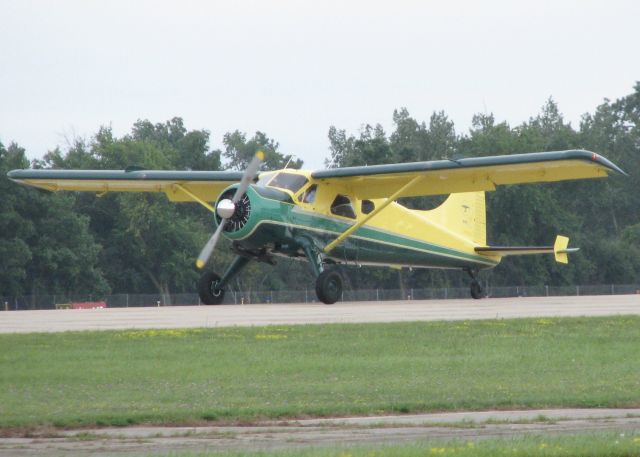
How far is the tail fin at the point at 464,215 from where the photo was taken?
36438 mm

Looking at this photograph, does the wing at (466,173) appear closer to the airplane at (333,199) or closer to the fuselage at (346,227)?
the airplane at (333,199)

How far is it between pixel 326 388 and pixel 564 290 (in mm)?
46278

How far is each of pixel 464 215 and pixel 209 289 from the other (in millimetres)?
10893

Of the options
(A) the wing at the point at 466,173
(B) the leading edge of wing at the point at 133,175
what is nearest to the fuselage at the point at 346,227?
(A) the wing at the point at 466,173

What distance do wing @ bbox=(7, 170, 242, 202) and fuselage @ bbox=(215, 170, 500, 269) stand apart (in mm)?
2808

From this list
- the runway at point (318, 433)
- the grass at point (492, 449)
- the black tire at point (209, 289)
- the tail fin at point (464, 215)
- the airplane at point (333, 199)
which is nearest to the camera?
the grass at point (492, 449)

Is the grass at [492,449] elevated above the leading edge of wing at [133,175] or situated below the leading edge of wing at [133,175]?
below

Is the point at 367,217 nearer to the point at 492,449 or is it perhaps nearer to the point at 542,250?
the point at 542,250

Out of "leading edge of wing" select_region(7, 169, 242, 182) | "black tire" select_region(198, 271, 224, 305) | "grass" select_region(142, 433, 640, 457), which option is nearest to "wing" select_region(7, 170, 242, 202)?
"leading edge of wing" select_region(7, 169, 242, 182)

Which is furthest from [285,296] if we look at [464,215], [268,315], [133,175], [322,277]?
[268,315]

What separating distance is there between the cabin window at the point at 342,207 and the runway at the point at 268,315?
2.91 metres

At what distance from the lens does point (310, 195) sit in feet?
98.1

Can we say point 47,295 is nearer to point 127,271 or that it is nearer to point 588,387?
point 127,271

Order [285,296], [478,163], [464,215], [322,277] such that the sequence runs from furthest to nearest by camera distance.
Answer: [285,296], [464,215], [478,163], [322,277]
